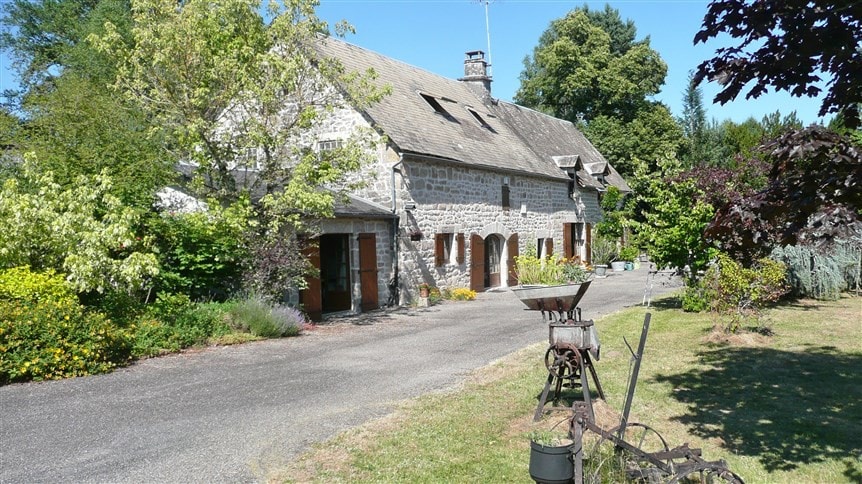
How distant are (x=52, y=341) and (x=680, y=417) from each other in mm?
7538

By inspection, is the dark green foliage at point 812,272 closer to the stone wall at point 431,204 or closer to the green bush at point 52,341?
the stone wall at point 431,204

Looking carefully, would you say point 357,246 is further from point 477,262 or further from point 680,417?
point 680,417

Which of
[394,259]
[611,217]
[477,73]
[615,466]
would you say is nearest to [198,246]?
[394,259]

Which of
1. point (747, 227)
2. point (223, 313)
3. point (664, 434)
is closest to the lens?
point (747, 227)

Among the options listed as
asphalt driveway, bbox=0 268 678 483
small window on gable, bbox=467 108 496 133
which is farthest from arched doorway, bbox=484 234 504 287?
asphalt driveway, bbox=0 268 678 483

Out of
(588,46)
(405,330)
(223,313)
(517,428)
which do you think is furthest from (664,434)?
(588,46)

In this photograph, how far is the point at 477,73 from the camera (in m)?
24.8

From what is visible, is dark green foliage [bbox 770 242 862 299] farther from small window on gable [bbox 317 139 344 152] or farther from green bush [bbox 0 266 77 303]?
green bush [bbox 0 266 77 303]

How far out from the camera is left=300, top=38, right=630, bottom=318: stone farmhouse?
584 inches

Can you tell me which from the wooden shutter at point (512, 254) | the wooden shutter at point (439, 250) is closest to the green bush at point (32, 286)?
the wooden shutter at point (439, 250)

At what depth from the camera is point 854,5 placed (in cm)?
389

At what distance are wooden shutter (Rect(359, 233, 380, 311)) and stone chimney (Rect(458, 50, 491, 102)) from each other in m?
11.8

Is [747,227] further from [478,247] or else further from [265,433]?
[478,247]

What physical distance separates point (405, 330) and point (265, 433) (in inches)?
245
